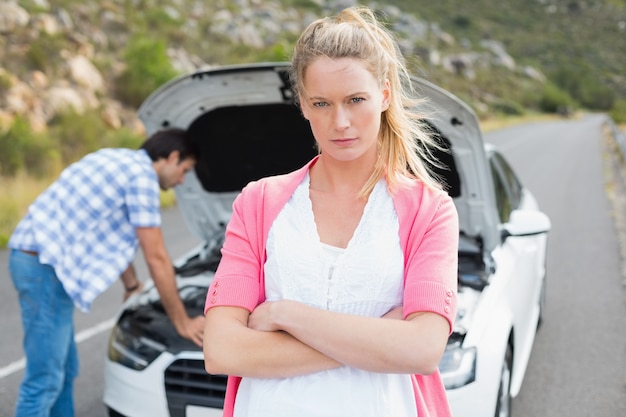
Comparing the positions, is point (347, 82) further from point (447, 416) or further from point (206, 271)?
point (206, 271)

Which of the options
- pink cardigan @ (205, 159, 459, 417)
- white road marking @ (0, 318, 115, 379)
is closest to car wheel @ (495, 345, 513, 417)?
pink cardigan @ (205, 159, 459, 417)

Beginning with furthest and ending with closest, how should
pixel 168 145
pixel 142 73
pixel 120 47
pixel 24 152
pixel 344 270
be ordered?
pixel 120 47 < pixel 142 73 < pixel 24 152 < pixel 168 145 < pixel 344 270

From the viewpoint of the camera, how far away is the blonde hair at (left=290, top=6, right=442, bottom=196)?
1533mm

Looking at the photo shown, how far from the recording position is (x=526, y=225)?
3.64m

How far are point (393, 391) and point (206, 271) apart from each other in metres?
2.54

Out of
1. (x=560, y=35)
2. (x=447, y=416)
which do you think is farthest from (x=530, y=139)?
(x=560, y=35)

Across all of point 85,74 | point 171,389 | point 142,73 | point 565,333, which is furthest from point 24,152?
point 171,389

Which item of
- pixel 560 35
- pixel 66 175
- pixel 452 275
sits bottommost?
pixel 452 275

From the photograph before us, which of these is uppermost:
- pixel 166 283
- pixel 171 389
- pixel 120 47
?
pixel 120 47

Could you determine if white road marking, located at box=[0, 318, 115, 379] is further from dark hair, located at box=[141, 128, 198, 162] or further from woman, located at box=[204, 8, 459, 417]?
woman, located at box=[204, 8, 459, 417]

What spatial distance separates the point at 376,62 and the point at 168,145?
206 centimetres

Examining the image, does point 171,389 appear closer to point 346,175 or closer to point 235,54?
point 346,175

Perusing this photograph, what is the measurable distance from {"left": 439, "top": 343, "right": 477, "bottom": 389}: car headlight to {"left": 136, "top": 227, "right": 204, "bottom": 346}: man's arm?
44.8 inches

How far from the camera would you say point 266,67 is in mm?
3047
